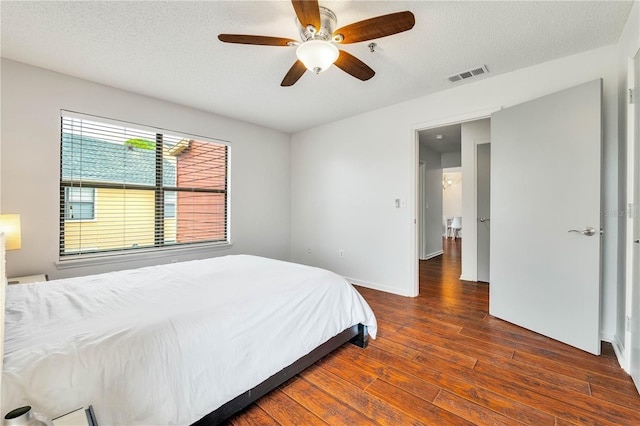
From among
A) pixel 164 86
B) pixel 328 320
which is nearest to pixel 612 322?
pixel 328 320

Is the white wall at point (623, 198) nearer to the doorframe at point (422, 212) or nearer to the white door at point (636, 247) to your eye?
the white door at point (636, 247)

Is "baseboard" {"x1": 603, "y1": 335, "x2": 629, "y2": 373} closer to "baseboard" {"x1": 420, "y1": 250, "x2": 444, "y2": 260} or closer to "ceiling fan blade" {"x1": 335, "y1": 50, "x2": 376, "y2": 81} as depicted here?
"ceiling fan blade" {"x1": 335, "y1": 50, "x2": 376, "y2": 81}

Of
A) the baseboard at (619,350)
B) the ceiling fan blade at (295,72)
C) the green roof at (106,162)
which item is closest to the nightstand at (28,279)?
the green roof at (106,162)

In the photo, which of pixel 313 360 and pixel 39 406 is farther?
pixel 313 360

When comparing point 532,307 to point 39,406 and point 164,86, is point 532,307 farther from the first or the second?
point 164,86

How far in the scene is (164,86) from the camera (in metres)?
2.96

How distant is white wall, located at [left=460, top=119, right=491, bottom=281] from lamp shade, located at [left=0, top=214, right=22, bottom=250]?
5.07 meters

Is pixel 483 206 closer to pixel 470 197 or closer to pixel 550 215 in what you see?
pixel 470 197

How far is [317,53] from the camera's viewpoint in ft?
5.84

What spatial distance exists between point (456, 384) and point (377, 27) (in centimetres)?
228

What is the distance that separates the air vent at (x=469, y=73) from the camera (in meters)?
2.66

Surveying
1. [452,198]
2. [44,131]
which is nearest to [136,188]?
[44,131]

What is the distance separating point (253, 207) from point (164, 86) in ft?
6.45

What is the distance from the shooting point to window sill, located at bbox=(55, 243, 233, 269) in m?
2.77
